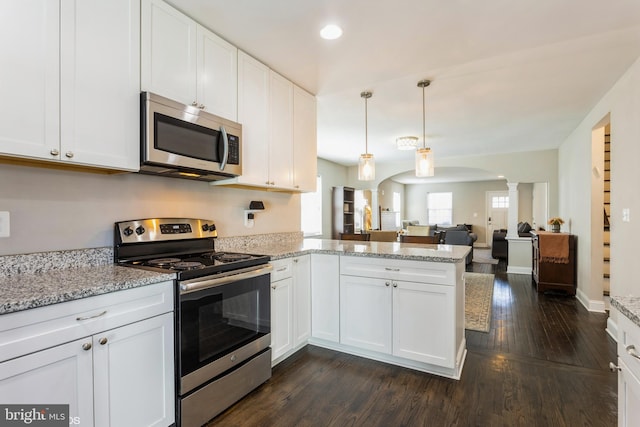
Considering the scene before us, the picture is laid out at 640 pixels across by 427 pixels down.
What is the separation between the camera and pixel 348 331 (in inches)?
102

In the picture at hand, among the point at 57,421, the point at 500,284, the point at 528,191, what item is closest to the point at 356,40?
the point at 57,421

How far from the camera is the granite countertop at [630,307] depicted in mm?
942

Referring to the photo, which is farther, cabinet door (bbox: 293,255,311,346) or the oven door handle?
cabinet door (bbox: 293,255,311,346)

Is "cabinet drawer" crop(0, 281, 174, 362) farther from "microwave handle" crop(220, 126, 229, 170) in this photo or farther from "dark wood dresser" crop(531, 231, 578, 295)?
"dark wood dresser" crop(531, 231, 578, 295)

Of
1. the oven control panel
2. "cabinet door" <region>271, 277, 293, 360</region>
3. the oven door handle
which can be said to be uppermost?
the oven control panel

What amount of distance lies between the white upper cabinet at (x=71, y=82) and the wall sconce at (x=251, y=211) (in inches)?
46.1

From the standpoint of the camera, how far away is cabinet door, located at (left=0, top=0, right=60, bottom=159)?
1.32m

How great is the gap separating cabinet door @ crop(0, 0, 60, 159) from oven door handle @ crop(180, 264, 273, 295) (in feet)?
2.82

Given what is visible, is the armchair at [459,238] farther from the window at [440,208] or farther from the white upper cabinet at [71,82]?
the white upper cabinet at [71,82]

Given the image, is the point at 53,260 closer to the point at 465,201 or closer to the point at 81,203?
the point at 81,203

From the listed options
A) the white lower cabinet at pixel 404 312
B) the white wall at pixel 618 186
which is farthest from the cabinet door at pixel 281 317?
the white wall at pixel 618 186

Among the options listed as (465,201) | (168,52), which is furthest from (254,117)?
(465,201)

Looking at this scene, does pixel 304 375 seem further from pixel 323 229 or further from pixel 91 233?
pixel 323 229

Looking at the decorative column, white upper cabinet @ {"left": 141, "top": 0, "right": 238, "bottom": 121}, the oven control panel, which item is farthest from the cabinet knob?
the decorative column
